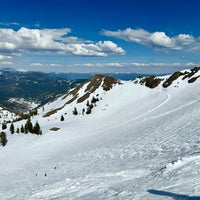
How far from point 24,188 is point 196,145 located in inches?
774

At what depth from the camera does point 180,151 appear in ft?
93.9

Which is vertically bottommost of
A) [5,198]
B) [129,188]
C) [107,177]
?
[5,198]

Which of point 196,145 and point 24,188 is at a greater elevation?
point 196,145

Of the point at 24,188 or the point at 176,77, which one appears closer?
the point at 24,188

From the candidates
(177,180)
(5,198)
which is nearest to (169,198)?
(177,180)

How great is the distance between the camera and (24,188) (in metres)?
29.2

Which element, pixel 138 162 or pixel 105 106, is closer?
pixel 138 162

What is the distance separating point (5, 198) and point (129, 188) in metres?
14.6

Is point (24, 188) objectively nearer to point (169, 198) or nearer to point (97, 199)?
point (97, 199)

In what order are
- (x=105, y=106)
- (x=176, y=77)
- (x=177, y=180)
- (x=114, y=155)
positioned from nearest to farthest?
(x=177, y=180) < (x=114, y=155) < (x=105, y=106) < (x=176, y=77)

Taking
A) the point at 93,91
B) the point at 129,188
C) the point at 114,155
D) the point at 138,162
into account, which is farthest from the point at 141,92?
the point at 129,188

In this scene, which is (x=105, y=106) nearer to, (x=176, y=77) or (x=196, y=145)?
(x=176, y=77)

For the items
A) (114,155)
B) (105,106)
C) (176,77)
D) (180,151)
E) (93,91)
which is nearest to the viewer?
(180,151)

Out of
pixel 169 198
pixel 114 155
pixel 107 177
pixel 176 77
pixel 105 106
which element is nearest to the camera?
pixel 169 198
